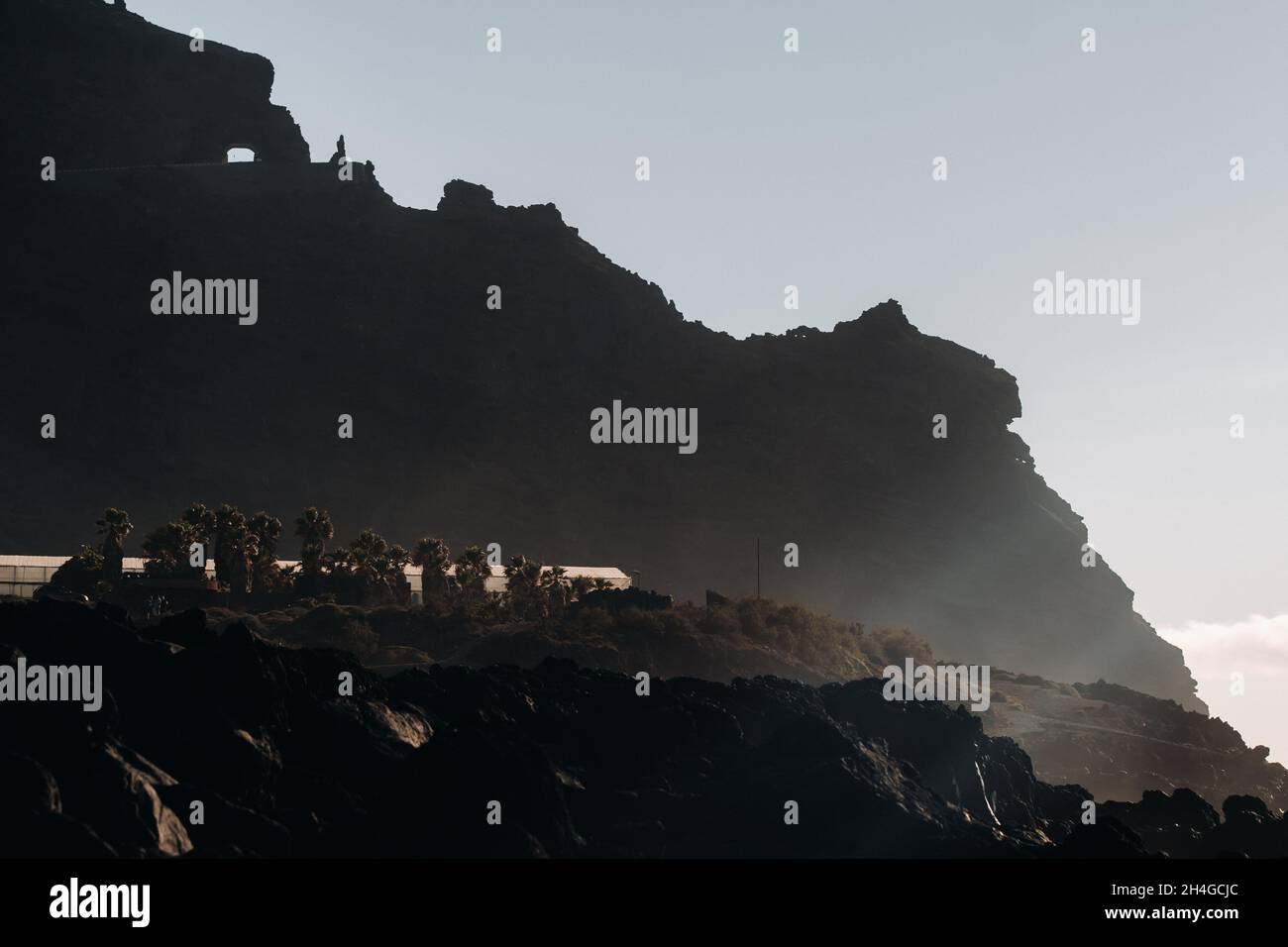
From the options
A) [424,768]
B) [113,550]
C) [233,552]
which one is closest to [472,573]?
[233,552]

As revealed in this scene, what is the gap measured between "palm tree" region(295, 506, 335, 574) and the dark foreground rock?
6275cm

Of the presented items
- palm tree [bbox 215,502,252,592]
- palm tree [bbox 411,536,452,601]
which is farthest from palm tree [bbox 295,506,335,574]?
palm tree [bbox 411,536,452,601]

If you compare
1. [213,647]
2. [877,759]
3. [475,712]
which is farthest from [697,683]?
[213,647]

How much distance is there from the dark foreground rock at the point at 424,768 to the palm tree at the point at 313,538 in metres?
62.8

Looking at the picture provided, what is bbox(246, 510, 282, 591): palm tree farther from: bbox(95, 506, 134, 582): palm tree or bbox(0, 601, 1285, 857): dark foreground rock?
bbox(0, 601, 1285, 857): dark foreground rock

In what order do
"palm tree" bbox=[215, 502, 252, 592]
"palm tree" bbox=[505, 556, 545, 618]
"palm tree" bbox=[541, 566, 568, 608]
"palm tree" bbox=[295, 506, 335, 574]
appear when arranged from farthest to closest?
"palm tree" bbox=[541, 566, 568, 608]
"palm tree" bbox=[505, 556, 545, 618]
"palm tree" bbox=[295, 506, 335, 574]
"palm tree" bbox=[215, 502, 252, 592]

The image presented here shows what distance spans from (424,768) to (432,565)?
8397cm

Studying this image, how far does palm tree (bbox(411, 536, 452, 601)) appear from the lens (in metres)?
149

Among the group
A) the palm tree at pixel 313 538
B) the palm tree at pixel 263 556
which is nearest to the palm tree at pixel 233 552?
the palm tree at pixel 263 556

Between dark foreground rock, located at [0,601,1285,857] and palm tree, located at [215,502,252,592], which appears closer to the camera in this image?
dark foreground rock, located at [0,601,1285,857]

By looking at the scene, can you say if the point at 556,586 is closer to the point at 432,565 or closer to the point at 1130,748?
the point at 432,565

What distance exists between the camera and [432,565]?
150m
